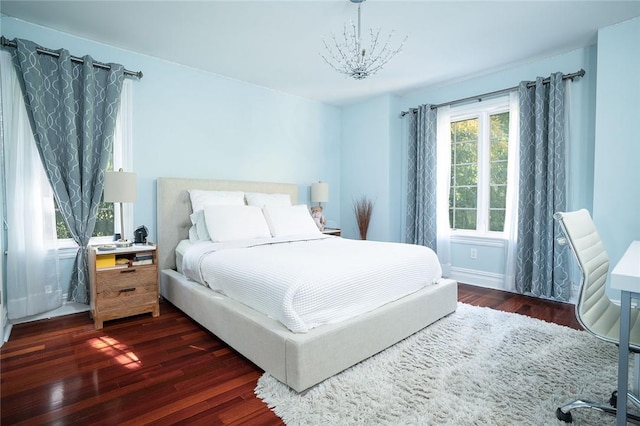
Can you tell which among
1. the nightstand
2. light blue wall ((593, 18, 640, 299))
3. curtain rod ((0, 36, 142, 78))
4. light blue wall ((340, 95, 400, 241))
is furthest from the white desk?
curtain rod ((0, 36, 142, 78))

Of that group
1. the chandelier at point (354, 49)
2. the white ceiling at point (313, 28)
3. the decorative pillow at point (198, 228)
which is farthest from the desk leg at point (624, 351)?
the decorative pillow at point (198, 228)

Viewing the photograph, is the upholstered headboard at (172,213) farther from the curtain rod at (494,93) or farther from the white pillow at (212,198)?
the curtain rod at (494,93)

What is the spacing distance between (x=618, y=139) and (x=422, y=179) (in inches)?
78.8

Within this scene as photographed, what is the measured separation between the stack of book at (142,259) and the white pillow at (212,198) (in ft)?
2.24

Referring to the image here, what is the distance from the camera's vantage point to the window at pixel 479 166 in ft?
12.9

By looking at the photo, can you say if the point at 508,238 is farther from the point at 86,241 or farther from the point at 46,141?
the point at 46,141

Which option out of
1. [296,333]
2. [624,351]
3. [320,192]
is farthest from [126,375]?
[320,192]

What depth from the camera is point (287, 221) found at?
3.54 m

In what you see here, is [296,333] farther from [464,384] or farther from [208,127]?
[208,127]

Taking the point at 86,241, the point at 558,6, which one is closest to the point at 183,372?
the point at 86,241

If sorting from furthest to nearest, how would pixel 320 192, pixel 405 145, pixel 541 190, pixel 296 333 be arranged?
pixel 405 145 < pixel 320 192 < pixel 541 190 < pixel 296 333

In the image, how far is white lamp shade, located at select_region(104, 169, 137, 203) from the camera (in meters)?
2.75

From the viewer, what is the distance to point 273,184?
4.28m

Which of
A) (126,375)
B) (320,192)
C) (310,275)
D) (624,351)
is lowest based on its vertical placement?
(126,375)
